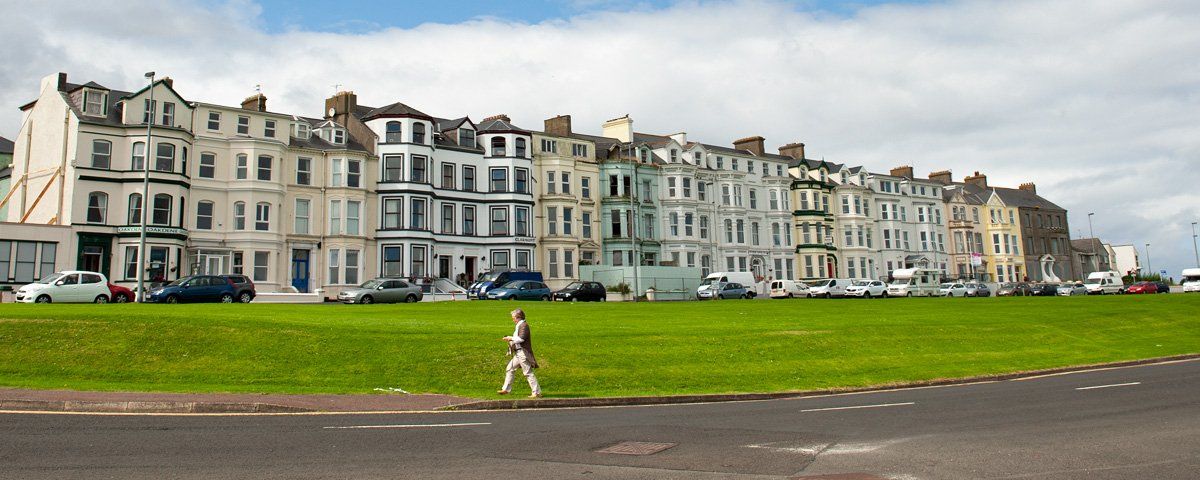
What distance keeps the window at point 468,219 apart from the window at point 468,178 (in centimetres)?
135

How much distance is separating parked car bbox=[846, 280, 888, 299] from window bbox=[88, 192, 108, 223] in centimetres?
4902

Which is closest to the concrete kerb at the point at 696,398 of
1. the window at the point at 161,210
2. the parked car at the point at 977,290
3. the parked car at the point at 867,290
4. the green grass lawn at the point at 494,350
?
the green grass lawn at the point at 494,350

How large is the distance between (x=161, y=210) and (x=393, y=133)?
15528 mm

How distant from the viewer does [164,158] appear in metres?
46.7

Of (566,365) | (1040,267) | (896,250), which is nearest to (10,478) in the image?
(566,365)

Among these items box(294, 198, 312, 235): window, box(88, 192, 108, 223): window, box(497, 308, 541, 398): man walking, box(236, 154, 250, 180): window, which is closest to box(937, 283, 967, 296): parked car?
box(294, 198, 312, 235): window

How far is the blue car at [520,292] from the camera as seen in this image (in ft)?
148

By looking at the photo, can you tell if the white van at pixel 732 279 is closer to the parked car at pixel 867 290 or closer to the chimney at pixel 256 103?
the parked car at pixel 867 290

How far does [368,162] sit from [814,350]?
3928 centimetres

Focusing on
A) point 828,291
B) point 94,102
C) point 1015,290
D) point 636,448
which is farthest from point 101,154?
point 1015,290

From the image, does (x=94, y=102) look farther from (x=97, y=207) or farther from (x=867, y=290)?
(x=867, y=290)

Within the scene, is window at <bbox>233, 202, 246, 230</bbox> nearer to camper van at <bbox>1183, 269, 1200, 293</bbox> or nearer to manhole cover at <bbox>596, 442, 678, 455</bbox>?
manhole cover at <bbox>596, 442, 678, 455</bbox>

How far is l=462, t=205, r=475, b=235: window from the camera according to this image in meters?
58.8

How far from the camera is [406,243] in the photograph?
2141 inches
